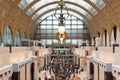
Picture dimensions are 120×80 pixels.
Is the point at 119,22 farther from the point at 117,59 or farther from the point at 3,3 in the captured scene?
the point at 117,59

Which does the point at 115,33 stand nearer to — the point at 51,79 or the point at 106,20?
the point at 106,20

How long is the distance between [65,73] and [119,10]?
25.5 metres

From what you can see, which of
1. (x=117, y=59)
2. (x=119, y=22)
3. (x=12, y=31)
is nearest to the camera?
(x=117, y=59)

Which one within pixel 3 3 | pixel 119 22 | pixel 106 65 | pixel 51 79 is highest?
pixel 3 3

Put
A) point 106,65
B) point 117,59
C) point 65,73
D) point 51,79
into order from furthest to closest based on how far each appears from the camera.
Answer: point 51,79 < point 65,73 < point 106,65 < point 117,59

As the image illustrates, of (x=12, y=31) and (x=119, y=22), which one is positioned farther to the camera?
(x=12, y=31)

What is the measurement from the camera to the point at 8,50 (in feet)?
33.4

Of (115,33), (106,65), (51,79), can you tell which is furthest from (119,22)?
(106,65)

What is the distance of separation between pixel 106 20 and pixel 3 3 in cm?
1752

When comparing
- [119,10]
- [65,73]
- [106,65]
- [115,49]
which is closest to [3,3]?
[119,10]

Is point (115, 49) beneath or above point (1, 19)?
beneath

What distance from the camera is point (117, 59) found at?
6.37 meters

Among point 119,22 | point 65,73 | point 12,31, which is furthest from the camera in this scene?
point 12,31

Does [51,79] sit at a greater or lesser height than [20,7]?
lesser
